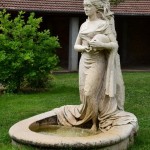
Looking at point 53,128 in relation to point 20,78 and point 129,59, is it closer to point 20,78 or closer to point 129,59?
point 20,78

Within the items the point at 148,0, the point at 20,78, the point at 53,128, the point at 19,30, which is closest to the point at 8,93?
the point at 20,78

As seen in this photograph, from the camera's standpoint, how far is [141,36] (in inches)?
973

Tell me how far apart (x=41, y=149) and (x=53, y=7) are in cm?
1458

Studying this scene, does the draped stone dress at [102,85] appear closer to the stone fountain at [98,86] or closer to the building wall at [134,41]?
the stone fountain at [98,86]

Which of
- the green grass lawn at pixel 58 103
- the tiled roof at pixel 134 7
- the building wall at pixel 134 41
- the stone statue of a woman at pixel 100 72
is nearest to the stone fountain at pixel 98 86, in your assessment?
the stone statue of a woman at pixel 100 72

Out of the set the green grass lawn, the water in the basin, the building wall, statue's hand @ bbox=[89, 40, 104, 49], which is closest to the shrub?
the green grass lawn

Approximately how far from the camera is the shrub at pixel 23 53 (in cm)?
1341

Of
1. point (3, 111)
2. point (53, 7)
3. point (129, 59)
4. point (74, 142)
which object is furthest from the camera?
point (129, 59)

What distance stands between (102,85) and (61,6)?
45.0ft

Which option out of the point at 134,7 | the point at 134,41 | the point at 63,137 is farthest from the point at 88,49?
the point at 134,41

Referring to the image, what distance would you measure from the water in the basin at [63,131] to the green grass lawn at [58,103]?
0.60 meters

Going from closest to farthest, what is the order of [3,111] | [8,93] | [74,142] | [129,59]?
Result: [74,142] → [3,111] → [8,93] → [129,59]

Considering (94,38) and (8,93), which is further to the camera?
(8,93)

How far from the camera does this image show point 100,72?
724cm
